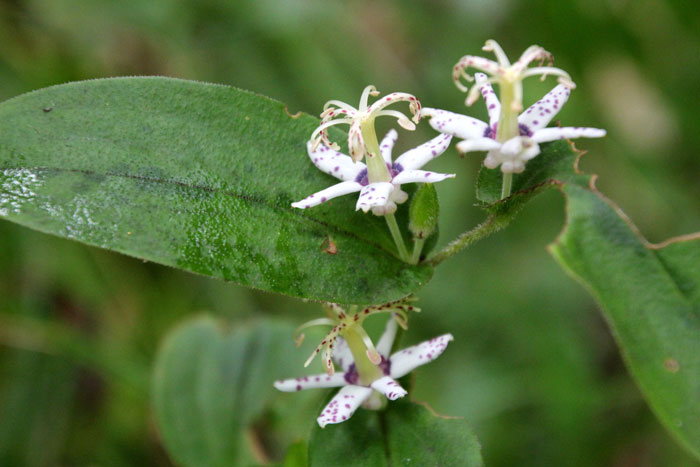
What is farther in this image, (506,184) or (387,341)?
(387,341)

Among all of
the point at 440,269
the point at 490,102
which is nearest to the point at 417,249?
the point at 490,102

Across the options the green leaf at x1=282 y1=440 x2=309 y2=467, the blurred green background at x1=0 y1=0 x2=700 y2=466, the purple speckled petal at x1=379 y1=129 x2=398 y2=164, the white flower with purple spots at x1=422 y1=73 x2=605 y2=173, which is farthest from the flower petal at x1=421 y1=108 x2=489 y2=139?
the blurred green background at x1=0 y1=0 x2=700 y2=466

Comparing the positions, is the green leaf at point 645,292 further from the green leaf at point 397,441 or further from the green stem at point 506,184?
the green leaf at point 397,441

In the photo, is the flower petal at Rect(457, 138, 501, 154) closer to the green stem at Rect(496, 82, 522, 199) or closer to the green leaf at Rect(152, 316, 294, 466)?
the green stem at Rect(496, 82, 522, 199)

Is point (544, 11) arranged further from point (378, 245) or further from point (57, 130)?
point (57, 130)

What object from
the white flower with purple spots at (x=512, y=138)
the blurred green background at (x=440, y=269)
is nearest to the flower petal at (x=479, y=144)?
the white flower with purple spots at (x=512, y=138)

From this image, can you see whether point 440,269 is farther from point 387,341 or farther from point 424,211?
point 424,211

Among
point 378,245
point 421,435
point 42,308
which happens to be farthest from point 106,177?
point 42,308
